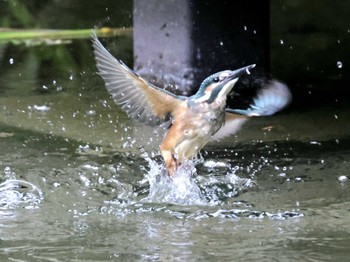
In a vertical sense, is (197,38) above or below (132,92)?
above

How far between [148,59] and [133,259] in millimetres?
4180

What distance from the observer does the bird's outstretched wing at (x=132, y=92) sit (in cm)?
484

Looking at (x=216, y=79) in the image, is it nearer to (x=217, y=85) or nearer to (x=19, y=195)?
(x=217, y=85)

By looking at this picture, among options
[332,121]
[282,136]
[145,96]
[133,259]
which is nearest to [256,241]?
[133,259]

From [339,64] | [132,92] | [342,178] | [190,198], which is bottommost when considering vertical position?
[190,198]

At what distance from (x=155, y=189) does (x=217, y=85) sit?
753 millimetres

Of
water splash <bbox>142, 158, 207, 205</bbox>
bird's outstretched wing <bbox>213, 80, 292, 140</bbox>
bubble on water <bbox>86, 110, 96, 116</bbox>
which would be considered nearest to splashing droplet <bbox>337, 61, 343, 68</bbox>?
bubble on water <bbox>86, 110, 96, 116</bbox>

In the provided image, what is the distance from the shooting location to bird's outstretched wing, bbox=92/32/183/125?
15.9 ft

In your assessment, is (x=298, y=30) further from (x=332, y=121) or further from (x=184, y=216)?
(x=184, y=216)

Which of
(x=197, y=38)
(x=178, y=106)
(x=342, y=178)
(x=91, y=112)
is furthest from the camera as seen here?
(x=197, y=38)

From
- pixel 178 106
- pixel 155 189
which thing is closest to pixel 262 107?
pixel 178 106

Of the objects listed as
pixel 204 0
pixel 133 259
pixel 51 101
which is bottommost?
pixel 133 259

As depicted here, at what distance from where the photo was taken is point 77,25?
10.5 m

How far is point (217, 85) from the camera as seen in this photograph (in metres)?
4.72
